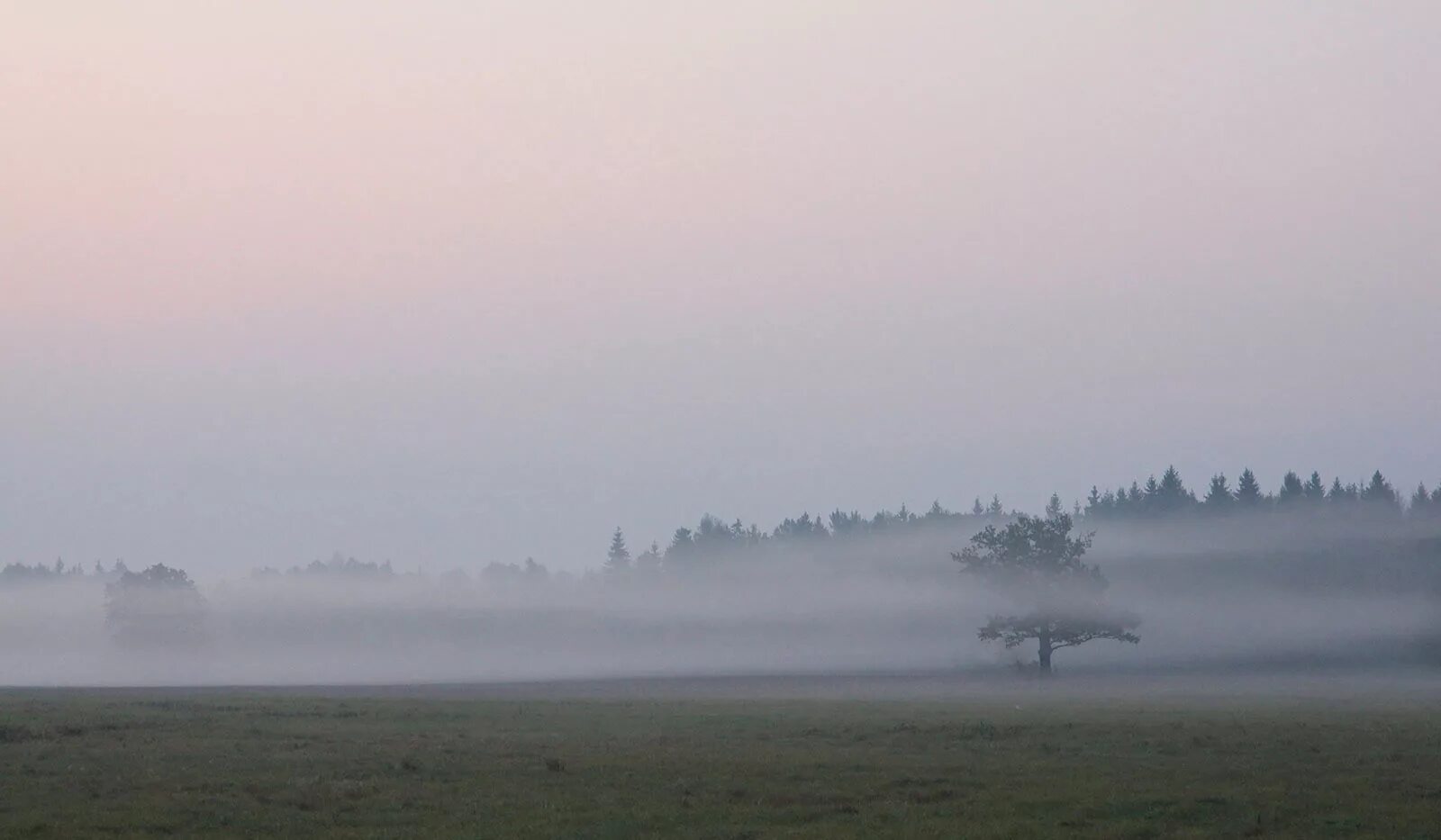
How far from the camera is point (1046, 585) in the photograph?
12056cm

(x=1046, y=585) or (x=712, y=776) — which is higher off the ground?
(x=1046, y=585)

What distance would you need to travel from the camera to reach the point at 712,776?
33812 mm

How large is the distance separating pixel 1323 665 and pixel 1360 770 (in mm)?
109999

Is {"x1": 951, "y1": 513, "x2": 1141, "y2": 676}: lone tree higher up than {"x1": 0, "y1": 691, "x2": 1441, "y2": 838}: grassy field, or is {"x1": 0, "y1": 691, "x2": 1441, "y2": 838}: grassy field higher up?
{"x1": 951, "y1": 513, "x2": 1141, "y2": 676}: lone tree

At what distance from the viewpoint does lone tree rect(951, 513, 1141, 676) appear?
117m

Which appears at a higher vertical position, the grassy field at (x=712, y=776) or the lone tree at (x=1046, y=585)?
the lone tree at (x=1046, y=585)

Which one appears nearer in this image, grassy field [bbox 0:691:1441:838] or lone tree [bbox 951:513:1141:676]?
grassy field [bbox 0:691:1441:838]

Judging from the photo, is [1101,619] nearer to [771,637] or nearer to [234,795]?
[771,637]

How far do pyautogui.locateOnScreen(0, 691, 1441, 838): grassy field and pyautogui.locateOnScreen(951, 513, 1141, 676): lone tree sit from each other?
65424 millimetres

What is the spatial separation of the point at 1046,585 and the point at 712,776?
299 feet

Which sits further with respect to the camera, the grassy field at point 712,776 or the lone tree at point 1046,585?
the lone tree at point 1046,585

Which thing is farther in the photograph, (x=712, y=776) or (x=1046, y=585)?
(x=1046, y=585)

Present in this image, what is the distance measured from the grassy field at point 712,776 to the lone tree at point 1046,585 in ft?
215

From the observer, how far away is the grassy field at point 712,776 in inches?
1104
